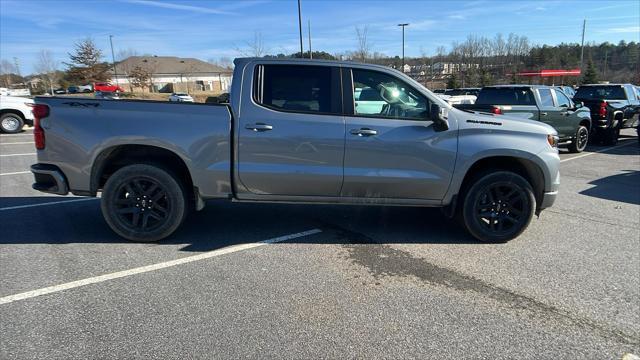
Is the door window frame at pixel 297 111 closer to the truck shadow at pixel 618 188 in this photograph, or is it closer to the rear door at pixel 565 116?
the truck shadow at pixel 618 188

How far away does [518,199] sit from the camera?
4.70 m

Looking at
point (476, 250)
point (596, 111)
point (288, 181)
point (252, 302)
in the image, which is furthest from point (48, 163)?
point (596, 111)

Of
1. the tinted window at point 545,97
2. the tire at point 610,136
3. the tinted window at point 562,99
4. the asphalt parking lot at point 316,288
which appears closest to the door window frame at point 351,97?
the asphalt parking lot at point 316,288

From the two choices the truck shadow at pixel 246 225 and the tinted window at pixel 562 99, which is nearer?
the truck shadow at pixel 246 225

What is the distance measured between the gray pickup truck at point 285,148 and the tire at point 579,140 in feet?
27.8

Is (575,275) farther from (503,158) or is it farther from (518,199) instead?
(503,158)

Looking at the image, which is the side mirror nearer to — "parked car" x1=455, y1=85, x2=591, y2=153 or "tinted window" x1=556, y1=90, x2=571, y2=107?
"parked car" x1=455, y1=85, x2=591, y2=153

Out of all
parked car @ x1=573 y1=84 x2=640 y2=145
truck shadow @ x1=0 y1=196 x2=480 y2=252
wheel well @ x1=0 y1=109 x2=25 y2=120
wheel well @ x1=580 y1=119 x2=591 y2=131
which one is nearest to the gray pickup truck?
truck shadow @ x1=0 y1=196 x2=480 y2=252

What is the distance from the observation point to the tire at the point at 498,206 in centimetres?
464

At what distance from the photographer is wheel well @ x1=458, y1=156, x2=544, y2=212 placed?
15.5 feet

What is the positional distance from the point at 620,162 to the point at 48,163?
12.0 meters

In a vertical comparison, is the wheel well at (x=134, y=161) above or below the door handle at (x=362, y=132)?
below

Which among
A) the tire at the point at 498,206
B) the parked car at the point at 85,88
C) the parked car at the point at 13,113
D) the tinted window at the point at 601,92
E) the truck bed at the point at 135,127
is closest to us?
the truck bed at the point at 135,127

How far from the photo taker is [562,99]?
36.9 ft
